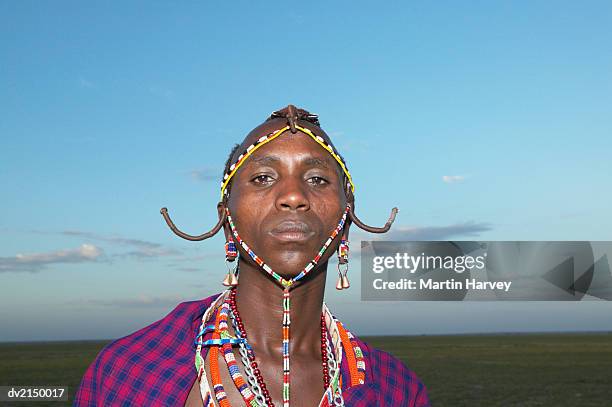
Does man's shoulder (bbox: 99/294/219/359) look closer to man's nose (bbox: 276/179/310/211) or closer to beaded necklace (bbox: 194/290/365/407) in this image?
beaded necklace (bbox: 194/290/365/407)

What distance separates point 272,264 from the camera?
392 cm

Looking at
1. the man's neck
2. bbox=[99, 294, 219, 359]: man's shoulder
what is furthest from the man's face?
bbox=[99, 294, 219, 359]: man's shoulder

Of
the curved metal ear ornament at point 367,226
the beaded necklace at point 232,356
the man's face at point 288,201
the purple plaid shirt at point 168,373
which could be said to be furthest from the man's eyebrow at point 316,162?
the purple plaid shirt at point 168,373

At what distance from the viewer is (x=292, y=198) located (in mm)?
3801

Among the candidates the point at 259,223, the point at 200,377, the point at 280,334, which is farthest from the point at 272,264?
the point at 200,377

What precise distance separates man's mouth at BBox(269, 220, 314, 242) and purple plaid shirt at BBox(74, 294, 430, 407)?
90 centimetres

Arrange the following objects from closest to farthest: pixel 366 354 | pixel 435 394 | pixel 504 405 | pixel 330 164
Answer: pixel 330 164 < pixel 366 354 < pixel 504 405 < pixel 435 394

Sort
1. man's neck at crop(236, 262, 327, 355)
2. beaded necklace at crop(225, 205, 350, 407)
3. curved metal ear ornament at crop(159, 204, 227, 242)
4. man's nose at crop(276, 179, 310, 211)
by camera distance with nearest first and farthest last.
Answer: man's nose at crop(276, 179, 310, 211), beaded necklace at crop(225, 205, 350, 407), man's neck at crop(236, 262, 327, 355), curved metal ear ornament at crop(159, 204, 227, 242)

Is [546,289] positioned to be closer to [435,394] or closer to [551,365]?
[435,394]

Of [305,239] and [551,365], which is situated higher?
[305,239]

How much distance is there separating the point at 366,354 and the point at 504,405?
104 feet

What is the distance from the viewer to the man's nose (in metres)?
3.81

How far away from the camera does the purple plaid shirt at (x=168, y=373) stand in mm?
3969

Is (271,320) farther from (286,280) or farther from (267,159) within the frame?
(267,159)
